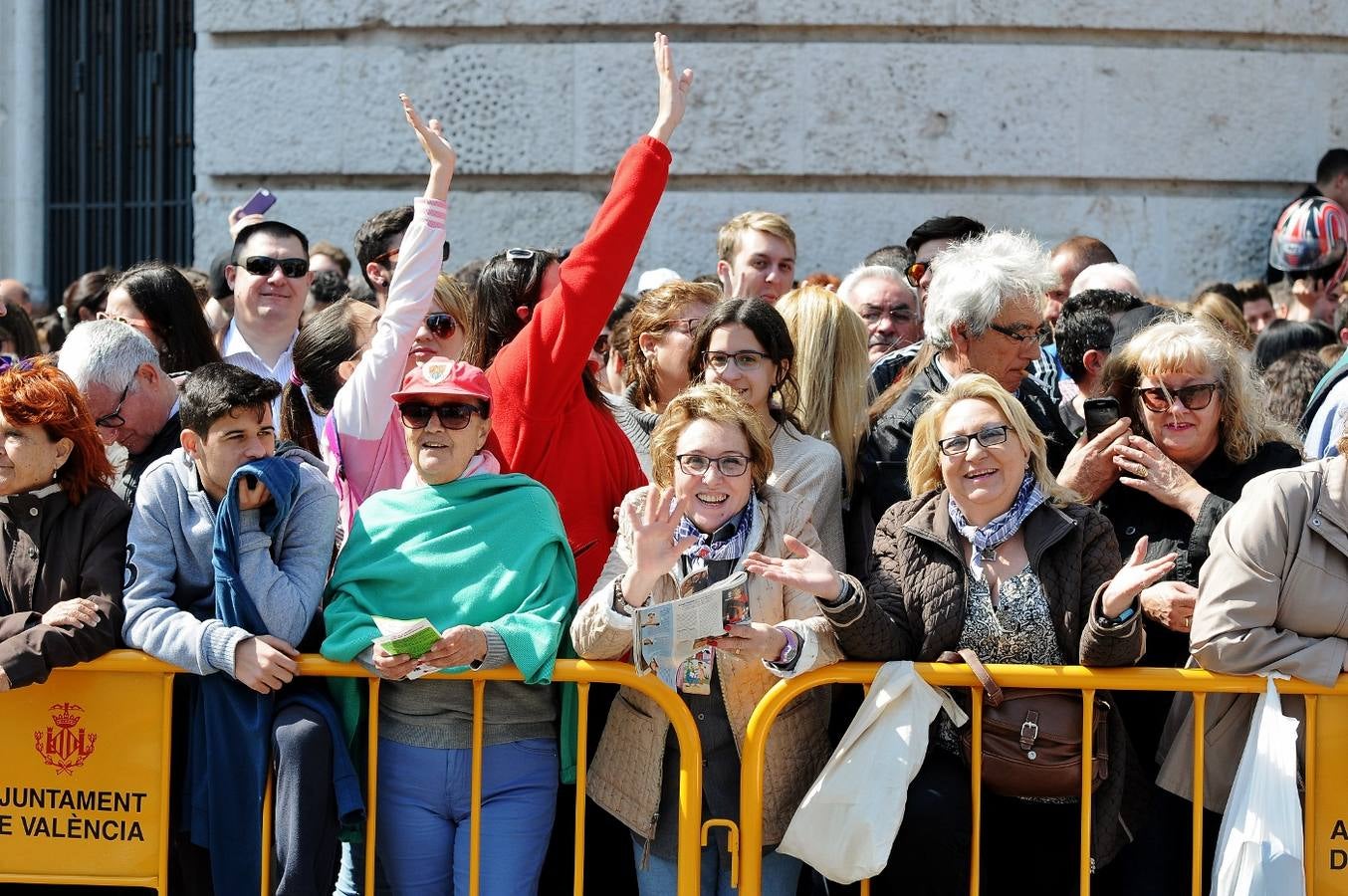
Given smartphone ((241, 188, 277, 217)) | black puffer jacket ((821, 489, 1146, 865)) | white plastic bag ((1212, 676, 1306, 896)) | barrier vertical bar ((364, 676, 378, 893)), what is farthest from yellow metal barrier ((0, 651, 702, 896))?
smartphone ((241, 188, 277, 217))

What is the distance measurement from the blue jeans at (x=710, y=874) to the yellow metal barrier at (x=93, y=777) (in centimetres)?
17

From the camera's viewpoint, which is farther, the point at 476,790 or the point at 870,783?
the point at 476,790

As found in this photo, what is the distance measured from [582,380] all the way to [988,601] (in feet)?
4.30

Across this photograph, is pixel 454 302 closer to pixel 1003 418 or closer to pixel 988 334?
pixel 988 334

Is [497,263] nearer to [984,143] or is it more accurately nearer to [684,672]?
[684,672]

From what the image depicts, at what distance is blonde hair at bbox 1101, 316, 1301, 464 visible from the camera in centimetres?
468

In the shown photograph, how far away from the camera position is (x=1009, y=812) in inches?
172

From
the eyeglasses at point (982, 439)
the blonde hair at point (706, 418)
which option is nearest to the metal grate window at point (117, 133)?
the blonde hair at point (706, 418)

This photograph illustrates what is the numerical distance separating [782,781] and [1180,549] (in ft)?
3.99

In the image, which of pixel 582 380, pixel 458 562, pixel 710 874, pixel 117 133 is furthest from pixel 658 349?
pixel 117 133

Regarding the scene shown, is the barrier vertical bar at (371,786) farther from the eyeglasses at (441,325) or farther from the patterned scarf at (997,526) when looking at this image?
the patterned scarf at (997,526)

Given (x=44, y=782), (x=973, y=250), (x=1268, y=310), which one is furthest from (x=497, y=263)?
(x=1268, y=310)

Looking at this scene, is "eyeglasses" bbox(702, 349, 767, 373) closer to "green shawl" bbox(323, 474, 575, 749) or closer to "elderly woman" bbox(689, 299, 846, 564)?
"elderly woman" bbox(689, 299, 846, 564)

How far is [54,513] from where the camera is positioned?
4.47 m
